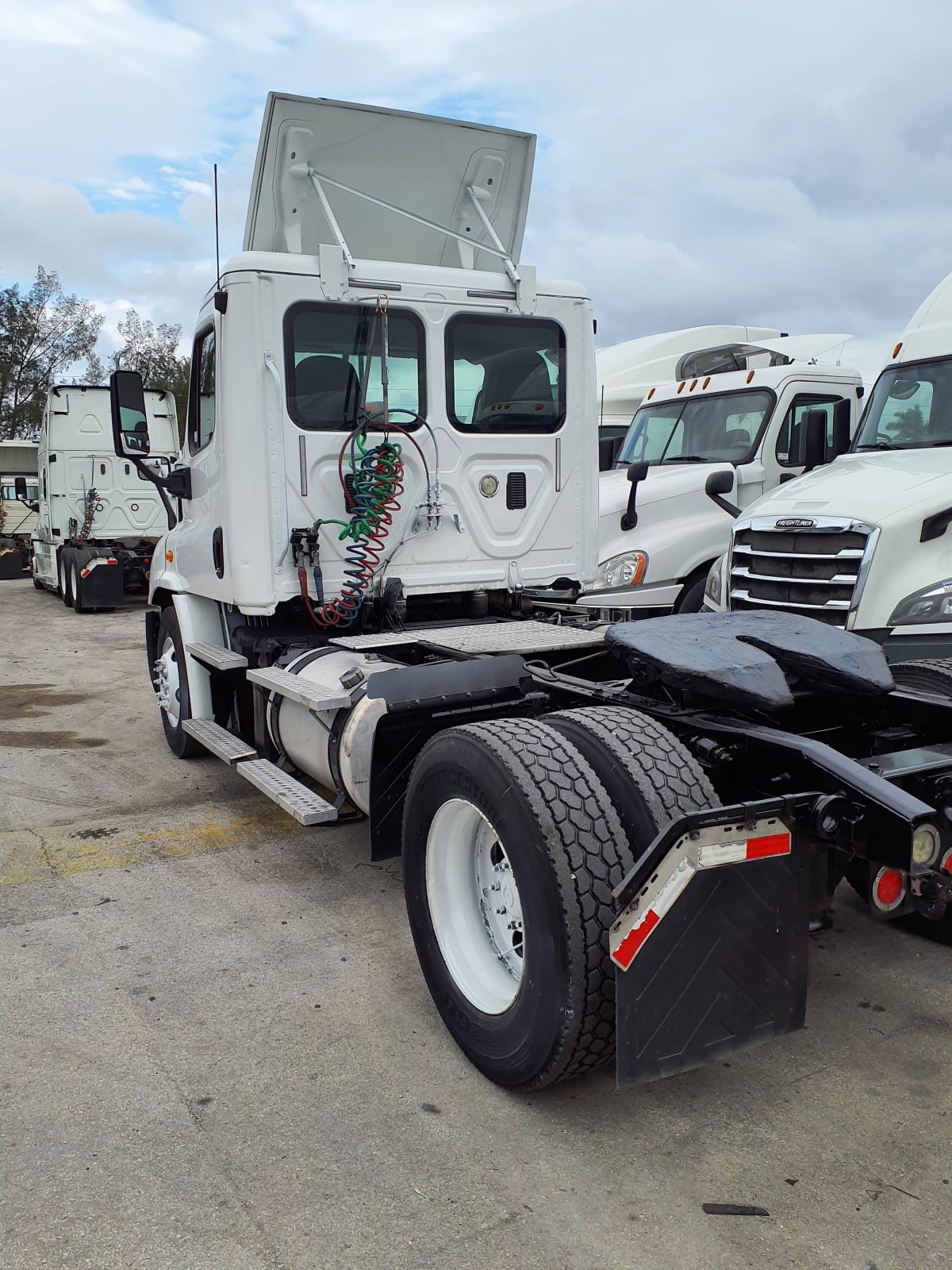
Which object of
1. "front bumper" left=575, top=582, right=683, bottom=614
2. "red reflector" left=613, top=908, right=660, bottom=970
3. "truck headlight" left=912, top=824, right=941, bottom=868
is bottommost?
"red reflector" left=613, top=908, right=660, bottom=970

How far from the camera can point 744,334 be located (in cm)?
1230

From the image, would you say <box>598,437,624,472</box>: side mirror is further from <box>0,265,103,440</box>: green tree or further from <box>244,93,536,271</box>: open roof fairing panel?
<box>0,265,103,440</box>: green tree

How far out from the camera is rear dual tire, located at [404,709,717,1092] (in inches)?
101

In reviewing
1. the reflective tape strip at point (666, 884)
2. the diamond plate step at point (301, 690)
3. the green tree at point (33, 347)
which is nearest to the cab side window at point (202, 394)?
the diamond plate step at point (301, 690)

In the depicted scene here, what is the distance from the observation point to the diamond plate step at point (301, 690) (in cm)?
409

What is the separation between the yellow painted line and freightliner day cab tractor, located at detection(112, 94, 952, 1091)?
0.41 meters

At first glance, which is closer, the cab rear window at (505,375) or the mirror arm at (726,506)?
the cab rear window at (505,375)

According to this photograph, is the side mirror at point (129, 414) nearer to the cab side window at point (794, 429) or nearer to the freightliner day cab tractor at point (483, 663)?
the freightliner day cab tractor at point (483, 663)

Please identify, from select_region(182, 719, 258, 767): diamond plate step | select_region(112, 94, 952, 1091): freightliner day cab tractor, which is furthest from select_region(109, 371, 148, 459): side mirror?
select_region(182, 719, 258, 767): diamond plate step

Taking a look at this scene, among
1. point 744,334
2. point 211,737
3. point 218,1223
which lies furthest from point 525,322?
point 744,334

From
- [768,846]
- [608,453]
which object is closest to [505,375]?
[768,846]

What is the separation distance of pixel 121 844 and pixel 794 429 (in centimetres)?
641

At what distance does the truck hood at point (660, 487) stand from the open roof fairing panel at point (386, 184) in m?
2.86

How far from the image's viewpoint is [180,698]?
20.7 feet
